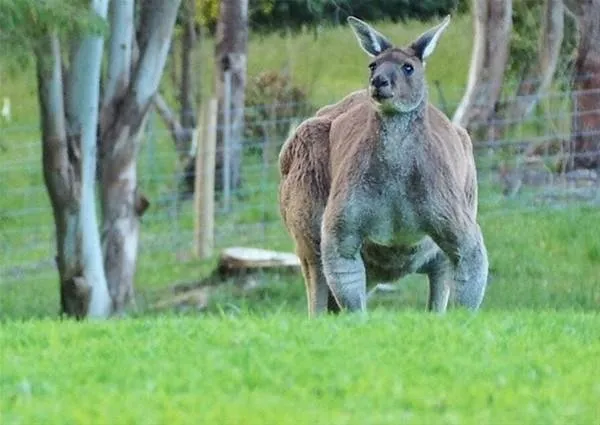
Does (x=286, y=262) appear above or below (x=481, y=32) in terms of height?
below

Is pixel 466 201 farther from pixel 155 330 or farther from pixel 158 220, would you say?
pixel 158 220

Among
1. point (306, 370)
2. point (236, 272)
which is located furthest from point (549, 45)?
point (306, 370)

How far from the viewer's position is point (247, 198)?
20266 millimetres

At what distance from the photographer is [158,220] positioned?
1998cm

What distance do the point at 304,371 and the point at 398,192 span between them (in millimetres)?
3237

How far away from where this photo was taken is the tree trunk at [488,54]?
19.0 metres

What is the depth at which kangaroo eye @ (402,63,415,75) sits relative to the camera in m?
9.93

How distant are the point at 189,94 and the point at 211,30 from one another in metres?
3.56

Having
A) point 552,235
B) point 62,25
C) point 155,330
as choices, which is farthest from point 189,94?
point 155,330

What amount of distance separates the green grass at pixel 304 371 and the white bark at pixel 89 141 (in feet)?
19.9

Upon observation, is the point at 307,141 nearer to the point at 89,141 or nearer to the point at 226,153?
the point at 89,141

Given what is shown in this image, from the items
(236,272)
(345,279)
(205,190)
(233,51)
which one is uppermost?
(233,51)

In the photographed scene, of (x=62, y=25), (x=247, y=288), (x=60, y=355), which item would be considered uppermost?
(x=62, y=25)

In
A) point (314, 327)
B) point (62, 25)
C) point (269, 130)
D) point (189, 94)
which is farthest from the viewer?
point (189, 94)
